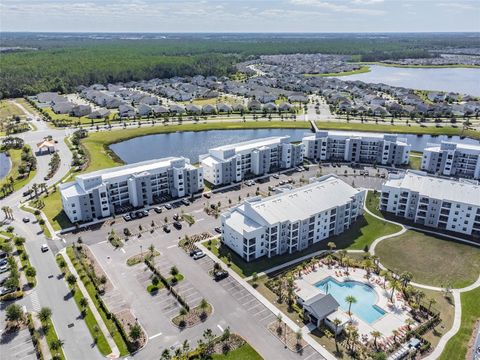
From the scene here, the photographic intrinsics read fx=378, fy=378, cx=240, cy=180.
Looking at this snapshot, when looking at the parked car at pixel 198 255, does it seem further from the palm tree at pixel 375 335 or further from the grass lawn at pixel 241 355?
the palm tree at pixel 375 335

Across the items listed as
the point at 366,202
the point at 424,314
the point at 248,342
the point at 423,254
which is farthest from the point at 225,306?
the point at 366,202

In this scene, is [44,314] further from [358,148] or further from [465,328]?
[358,148]

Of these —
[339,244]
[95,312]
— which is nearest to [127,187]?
[95,312]

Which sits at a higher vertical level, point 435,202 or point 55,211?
point 435,202

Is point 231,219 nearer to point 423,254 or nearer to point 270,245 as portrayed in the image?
point 270,245

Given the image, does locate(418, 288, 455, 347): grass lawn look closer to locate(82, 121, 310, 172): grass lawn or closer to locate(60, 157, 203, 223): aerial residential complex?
locate(60, 157, 203, 223): aerial residential complex

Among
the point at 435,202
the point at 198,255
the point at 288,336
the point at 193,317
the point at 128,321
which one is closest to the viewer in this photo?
the point at 288,336

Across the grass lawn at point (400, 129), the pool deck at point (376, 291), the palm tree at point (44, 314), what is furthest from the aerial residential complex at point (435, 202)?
the palm tree at point (44, 314)
